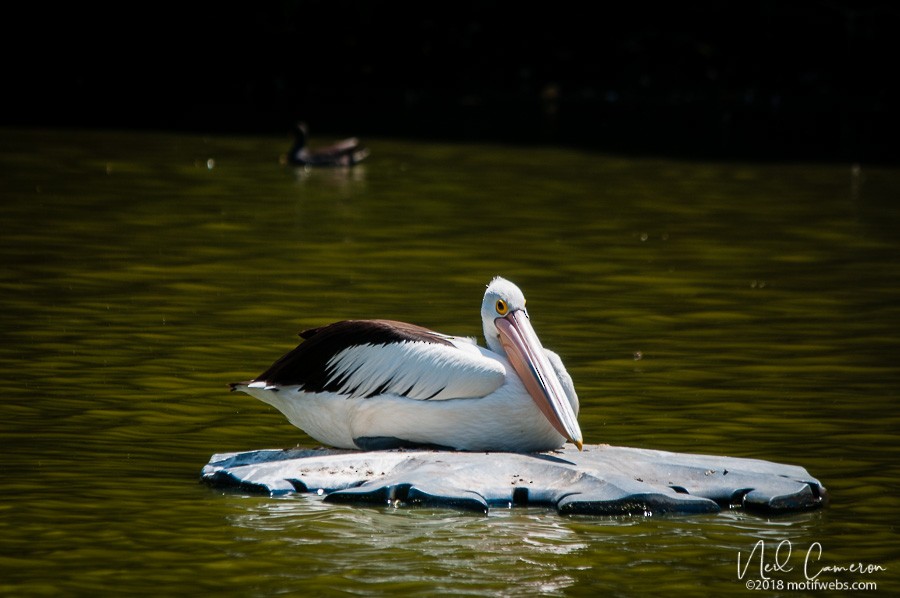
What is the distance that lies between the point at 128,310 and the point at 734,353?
340 cm

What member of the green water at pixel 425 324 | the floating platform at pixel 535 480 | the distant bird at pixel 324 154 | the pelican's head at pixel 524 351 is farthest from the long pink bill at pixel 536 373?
the distant bird at pixel 324 154

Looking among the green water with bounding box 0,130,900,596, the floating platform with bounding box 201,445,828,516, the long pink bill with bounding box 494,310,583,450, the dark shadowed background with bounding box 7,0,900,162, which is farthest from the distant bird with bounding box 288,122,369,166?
the floating platform with bounding box 201,445,828,516

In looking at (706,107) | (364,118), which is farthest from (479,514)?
(706,107)

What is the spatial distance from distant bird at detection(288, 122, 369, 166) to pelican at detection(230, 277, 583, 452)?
39.4 feet

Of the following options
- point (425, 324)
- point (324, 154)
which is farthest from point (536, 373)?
point (324, 154)

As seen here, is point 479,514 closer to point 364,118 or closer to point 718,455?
point 718,455

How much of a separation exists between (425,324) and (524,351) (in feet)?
9.11

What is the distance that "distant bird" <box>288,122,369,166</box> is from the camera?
59.7ft

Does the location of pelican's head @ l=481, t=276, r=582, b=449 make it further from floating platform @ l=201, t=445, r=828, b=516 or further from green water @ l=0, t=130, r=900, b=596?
green water @ l=0, t=130, r=900, b=596

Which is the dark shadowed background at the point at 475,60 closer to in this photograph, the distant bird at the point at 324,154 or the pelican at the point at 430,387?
the distant bird at the point at 324,154

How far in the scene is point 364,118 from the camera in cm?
2441

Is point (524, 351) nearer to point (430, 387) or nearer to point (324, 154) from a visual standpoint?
point (430, 387)

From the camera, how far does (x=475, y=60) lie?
29734mm

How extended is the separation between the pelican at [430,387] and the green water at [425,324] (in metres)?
0.52
